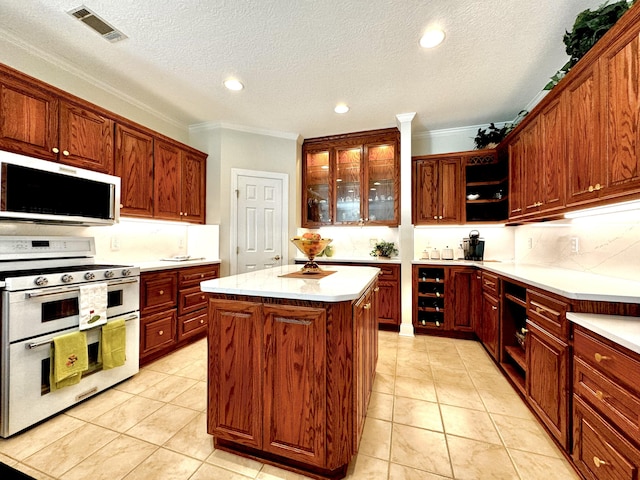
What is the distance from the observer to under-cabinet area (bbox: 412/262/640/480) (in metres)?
1.08

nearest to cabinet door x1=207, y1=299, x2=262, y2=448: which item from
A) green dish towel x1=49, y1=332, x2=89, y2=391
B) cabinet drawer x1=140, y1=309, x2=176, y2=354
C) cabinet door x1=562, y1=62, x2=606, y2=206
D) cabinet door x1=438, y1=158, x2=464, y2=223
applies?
green dish towel x1=49, y1=332, x2=89, y2=391

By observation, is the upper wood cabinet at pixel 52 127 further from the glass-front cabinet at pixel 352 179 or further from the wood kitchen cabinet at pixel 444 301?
the wood kitchen cabinet at pixel 444 301

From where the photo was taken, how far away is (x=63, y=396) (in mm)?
1889

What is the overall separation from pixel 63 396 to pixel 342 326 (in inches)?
81.3

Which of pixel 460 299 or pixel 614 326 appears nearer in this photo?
pixel 614 326

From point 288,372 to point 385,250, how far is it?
2.84m

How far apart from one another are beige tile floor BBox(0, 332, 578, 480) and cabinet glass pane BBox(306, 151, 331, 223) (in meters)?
2.51

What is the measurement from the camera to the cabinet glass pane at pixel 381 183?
12.9 ft

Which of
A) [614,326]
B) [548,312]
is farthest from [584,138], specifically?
[614,326]

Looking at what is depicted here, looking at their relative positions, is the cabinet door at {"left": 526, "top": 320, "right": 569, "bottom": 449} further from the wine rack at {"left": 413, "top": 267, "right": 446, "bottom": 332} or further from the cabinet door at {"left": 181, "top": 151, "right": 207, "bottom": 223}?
the cabinet door at {"left": 181, "top": 151, "right": 207, "bottom": 223}

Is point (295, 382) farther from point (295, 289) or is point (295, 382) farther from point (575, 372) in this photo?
point (575, 372)

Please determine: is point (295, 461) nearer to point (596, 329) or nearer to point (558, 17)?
point (596, 329)

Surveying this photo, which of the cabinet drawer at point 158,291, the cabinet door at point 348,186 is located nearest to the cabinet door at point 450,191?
the cabinet door at point 348,186

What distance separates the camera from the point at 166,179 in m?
3.22
